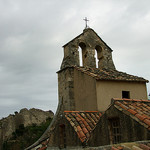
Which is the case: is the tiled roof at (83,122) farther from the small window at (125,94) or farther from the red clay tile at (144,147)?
the red clay tile at (144,147)

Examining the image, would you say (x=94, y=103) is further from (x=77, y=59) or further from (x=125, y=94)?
(x=77, y=59)

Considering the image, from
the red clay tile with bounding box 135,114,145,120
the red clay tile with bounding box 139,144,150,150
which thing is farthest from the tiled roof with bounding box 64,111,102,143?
the red clay tile with bounding box 139,144,150,150

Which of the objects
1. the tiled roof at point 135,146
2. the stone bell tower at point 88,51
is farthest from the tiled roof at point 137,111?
the stone bell tower at point 88,51

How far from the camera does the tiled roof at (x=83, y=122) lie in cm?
678

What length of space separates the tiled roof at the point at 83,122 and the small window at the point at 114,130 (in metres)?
0.88

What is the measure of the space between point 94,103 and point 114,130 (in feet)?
10.9

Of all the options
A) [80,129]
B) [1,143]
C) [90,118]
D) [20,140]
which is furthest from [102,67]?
[1,143]

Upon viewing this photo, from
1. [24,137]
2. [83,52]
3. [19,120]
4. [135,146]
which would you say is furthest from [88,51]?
[19,120]

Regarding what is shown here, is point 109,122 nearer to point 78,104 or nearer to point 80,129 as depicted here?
point 80,129

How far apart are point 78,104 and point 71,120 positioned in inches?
120

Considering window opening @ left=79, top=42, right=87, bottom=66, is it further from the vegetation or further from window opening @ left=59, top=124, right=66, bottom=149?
the vegetation

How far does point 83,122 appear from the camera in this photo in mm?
7496

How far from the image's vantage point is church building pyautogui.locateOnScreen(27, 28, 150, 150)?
220 inches

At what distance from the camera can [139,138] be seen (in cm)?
488
